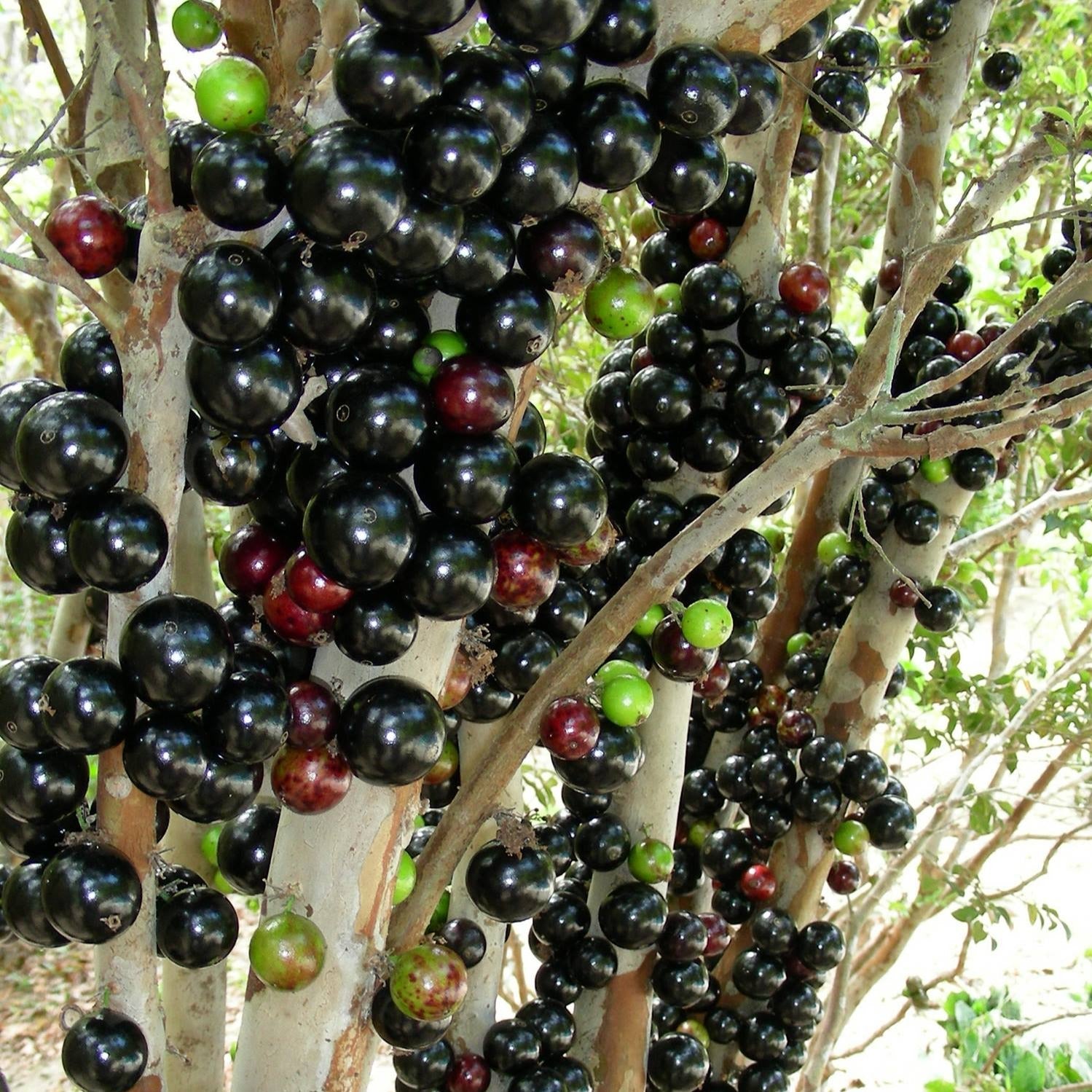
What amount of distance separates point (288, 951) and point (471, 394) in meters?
0.70

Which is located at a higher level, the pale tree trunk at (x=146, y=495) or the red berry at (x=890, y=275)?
the red berry at (x=890, y=275)

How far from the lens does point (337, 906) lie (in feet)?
4.07

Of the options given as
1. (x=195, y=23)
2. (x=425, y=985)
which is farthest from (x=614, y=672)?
(x=195, y=23)

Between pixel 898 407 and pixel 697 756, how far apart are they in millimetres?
1625

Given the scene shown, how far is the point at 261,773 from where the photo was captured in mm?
1264

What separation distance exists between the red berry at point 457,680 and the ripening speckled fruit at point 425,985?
33 centimetres

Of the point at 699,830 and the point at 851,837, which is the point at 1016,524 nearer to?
the point at 851,837

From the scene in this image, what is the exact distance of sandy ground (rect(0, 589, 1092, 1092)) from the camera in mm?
4031

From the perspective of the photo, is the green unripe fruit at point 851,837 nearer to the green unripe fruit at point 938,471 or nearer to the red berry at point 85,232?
the green unripe fruit at point 938,471

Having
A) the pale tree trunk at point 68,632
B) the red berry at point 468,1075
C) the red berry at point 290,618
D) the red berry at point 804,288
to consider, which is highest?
the red berry at point 804,288

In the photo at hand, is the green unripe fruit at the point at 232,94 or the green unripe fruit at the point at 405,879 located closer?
the green unripe fruit at the point at 232,94

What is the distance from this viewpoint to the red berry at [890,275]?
210 cm

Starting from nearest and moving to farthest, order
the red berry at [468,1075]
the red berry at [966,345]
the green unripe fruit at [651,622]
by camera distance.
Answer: the red berry at [468,1075] < the green unripe fruit at [651,622] < the red berry at [966,345]

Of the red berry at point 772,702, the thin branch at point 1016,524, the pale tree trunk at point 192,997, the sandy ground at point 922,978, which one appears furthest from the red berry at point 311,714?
the sandy ground at point 922,978
